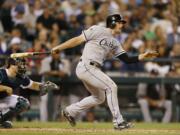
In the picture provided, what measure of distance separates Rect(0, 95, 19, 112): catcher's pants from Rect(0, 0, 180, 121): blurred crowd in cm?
425

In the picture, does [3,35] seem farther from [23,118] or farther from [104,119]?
[104,119]

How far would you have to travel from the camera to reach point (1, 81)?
1052 cm

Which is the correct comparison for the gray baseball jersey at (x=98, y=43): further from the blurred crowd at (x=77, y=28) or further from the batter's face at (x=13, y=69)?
the blurred crowd at (x=77, y=28)

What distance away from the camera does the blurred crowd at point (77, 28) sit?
51.6ft

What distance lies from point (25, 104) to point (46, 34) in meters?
5.90

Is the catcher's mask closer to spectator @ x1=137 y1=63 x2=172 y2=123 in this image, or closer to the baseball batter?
the baseball batter

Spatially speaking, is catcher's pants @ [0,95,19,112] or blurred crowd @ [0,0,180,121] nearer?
catcher's pants @ [0,95,19,112]

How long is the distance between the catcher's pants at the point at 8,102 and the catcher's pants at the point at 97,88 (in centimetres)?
96

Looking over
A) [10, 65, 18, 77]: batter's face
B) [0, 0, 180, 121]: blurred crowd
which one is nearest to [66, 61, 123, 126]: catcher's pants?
[10, 65, 18, 77]: batter's face

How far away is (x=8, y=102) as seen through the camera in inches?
423

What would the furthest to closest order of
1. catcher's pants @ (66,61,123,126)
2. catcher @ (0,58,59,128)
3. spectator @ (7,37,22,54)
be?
spectator @ (7,37,22,54)
catcher @ (0,58,59,128)
catcher's pants @ (66,61,123,126)

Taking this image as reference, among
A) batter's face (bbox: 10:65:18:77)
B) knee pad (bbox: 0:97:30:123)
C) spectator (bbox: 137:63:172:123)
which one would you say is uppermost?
batter's face (bbox: 10:65:18:77)

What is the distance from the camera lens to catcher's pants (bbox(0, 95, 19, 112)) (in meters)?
10.7

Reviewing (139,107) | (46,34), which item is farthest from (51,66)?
(139,107)
